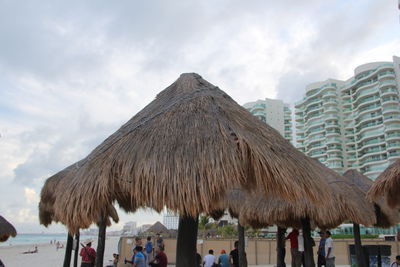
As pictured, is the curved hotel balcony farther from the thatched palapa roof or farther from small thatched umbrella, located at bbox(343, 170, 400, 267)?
small thatched umbrella, located at bbox(343, 170, 400, 267)

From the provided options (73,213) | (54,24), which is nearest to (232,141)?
(73,213)

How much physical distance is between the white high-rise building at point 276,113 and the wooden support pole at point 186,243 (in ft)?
276

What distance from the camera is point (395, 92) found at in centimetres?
6156

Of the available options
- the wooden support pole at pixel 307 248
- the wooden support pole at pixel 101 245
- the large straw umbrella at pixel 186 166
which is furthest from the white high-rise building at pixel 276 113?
the large straw umbrella at pixel 186 166

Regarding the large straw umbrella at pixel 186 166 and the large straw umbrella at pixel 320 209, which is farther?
the large straw umbrella at pixel 320 209

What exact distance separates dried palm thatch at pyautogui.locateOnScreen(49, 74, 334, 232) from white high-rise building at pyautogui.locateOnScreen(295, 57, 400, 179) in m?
60.0

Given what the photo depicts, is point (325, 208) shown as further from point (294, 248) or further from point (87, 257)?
point (87, 257)

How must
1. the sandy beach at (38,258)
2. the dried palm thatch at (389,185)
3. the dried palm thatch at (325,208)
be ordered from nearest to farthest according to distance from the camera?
the dried palm thatch at (389,185)
the dried palm thatch at (325,208)
the sandy beach at (38,258)

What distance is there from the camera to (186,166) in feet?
11.6

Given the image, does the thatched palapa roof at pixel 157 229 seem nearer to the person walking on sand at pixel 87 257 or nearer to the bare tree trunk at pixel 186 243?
the person walking on sand at pixel 87 257

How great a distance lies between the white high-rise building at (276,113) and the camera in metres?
88.4

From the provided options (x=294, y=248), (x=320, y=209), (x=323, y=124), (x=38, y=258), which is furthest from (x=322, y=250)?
(x=323, y=124)

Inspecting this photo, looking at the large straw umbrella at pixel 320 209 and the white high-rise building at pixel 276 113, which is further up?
the white high-rise building at pixel 276 113

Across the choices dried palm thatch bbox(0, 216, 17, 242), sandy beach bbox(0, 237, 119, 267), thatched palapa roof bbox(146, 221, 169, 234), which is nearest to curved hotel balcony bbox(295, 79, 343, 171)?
sandy beach bbox(0, 237, 119, 267)
